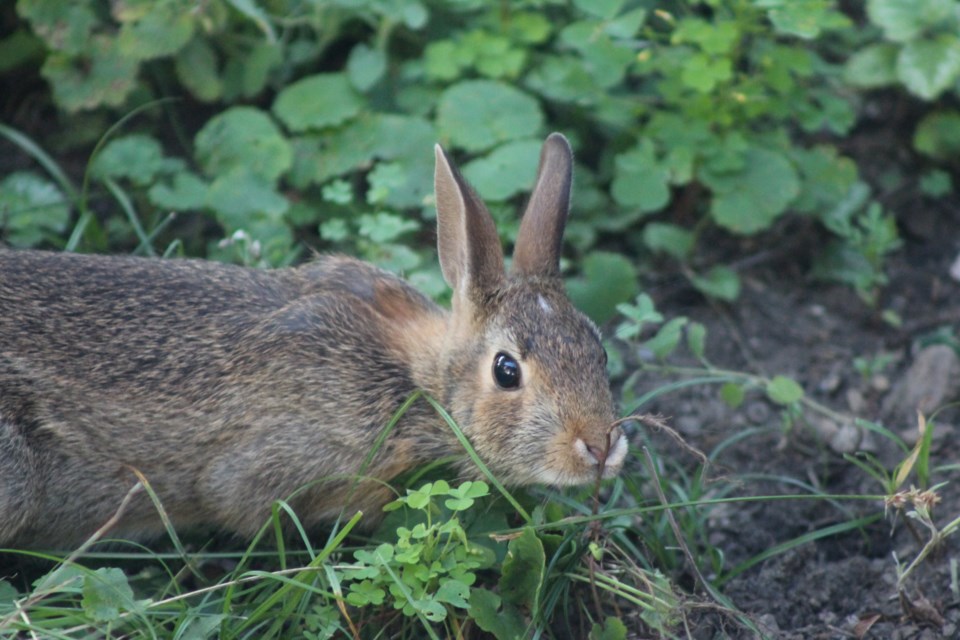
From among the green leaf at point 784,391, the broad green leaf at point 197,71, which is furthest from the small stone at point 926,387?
the broad green leaf at point 197,71

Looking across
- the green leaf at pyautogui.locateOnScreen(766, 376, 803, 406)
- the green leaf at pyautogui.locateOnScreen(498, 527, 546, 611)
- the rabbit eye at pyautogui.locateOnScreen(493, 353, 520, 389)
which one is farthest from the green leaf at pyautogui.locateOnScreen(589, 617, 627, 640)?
the green leaf at pyautogui.locateOnScreen(766, 376, 803, 406)

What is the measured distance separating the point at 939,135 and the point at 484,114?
2666 millimetres

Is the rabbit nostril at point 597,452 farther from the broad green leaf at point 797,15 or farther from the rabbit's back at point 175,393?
the broad green leaf at point 797,15

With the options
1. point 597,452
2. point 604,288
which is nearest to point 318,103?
point 604,288

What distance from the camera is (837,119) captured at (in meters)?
6.59

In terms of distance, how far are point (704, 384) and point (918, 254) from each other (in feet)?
5.69

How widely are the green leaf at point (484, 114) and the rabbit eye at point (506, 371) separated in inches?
68.9

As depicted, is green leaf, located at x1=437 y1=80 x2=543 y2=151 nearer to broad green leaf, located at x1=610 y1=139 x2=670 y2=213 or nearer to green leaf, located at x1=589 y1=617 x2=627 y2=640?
broad green leaf, located at x1=610 y1=139 x2=670 y2=213

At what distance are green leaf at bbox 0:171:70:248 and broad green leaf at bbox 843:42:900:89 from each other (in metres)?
4.13

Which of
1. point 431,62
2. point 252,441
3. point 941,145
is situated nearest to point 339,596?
point 252,441

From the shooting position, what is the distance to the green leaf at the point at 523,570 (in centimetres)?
400

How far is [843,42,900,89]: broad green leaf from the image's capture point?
6.66 metres

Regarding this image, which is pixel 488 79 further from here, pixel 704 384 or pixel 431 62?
pixel 704 384

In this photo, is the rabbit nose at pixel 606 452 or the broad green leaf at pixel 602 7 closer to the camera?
the rabbit nose at pixel 606 452
